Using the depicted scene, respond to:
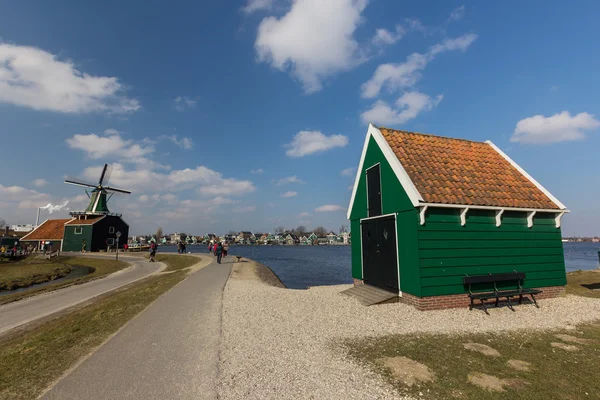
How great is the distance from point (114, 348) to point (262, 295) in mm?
6789

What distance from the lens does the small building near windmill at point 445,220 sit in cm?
1000

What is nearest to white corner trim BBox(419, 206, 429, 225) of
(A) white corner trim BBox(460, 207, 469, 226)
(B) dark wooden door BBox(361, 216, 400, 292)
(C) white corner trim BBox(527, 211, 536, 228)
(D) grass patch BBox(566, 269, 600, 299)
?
(B) dark wooden door BBox(361, 216, 400, 292)

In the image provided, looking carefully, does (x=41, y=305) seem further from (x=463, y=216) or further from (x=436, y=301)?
(x=463, y=216)

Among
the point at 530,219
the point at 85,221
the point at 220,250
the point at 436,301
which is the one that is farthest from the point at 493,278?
the point at 85,221

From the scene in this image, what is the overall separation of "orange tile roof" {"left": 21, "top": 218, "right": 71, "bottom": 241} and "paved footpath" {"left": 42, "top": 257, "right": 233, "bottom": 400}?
218 ft

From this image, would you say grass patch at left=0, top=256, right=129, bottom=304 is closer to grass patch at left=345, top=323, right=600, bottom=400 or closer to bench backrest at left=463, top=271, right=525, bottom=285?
grass patch at left=345, top=323, right=600, bottom=400

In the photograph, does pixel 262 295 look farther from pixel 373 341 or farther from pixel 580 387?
pixel 580 387

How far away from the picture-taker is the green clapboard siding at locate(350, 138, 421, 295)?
1000 centimetres

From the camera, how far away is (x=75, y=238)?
185 feet

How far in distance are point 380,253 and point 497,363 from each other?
249 inches

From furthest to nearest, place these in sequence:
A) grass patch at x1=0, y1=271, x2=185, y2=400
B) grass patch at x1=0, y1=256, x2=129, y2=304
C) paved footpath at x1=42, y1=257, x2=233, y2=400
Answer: grass patch at x1=0, y1=256, x2=129, y2=304
grass patch at x1=0, y1=271, x2=185, y2=400
paved footpath at x1=42, y1=257, x2=233, y2=400

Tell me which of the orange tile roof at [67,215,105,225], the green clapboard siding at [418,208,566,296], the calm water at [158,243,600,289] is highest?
the orange tile roof at [67,215,105,225]

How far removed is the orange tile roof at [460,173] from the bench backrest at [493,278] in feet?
8.43

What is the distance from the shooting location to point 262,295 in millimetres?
13078
